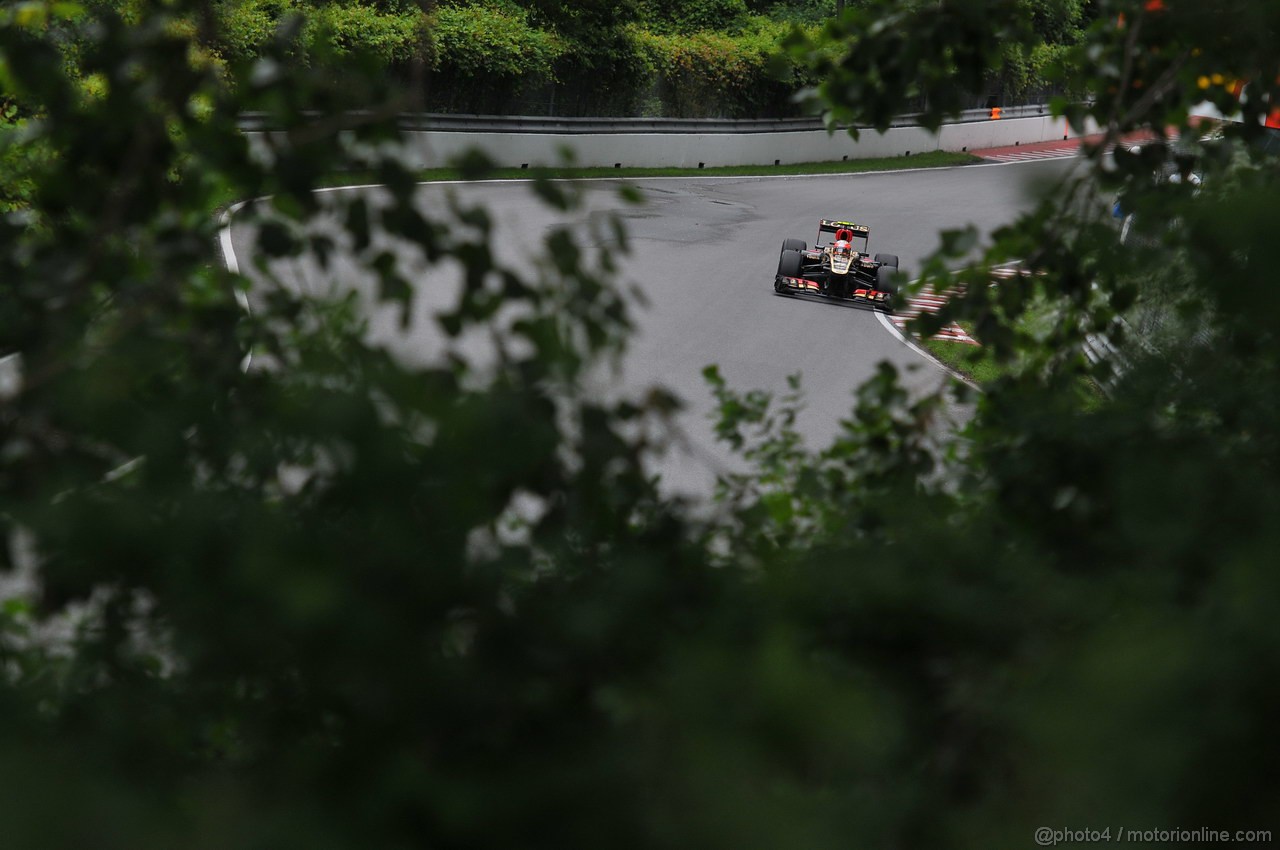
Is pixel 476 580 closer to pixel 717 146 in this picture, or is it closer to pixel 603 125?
pixel 603 125

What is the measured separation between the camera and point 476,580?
149cm

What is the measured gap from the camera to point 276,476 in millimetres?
1634

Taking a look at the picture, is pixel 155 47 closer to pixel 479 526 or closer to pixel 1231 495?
pixel 479 526

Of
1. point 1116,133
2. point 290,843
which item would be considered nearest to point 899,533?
point 290,843

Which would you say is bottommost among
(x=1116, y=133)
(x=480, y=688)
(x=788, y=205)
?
(x=788, y=205)

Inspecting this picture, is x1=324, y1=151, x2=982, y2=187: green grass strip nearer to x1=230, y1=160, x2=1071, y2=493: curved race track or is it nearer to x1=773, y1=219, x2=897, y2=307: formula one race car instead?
x1=230, y1=160, x2=1071, y2=493: curved race track

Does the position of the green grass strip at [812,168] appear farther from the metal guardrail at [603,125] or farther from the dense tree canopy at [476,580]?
the dense tree canopy at [476,580]

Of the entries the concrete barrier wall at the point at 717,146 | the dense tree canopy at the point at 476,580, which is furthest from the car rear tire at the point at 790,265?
the dense tree canopy at the point at 476,580

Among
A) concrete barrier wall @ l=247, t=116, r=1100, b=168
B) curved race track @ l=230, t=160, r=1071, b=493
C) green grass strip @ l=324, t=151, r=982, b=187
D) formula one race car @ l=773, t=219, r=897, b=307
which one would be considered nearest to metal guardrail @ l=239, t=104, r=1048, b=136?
concrete barrier wall @ l=247, t=116, r=1100, b=168

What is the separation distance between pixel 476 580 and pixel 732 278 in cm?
1604

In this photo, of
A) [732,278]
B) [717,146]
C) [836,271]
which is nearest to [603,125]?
[717,146]

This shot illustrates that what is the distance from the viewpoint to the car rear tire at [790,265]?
53.6 feet

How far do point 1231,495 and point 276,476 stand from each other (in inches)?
55.2

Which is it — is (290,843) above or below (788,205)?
Result: above
